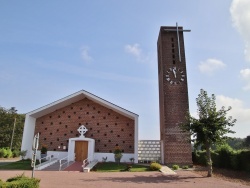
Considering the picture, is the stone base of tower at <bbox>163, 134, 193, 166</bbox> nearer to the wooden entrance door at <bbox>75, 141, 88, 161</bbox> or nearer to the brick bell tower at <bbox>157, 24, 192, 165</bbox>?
the brick bell tower at <bbox>157, 24, 192, 165</bbox>

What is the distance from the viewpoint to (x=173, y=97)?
72.9ft

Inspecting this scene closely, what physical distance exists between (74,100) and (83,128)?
3.51 meters

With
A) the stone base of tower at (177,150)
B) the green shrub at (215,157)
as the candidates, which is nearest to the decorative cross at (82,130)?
the stone base of tower at (177,150)

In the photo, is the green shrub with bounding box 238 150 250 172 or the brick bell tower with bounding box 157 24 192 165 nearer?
the green shrub with bounding box 238 150 250 172

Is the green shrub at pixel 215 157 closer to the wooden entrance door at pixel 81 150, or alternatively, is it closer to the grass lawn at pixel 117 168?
the grass lawn at pixel 117 168

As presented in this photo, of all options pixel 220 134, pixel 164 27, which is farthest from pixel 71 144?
pixel 164 27

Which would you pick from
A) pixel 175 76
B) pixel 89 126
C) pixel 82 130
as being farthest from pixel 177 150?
pixel 82 130

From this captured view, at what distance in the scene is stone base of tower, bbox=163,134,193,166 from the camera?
67.2ft

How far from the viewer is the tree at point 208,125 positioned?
14672 mm

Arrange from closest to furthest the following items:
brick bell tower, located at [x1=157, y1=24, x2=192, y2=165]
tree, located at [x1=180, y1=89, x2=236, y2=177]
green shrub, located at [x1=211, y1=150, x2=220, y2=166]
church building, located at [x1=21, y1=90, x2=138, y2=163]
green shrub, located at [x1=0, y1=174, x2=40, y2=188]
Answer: green shrub, located at [x1=0, y1=174, x2=40, y2=188], tree, located at [x1=180, y1=89, x2=236, y2=177], green shrub, located at [x1=211, y1=150, x2=220, y2=166], brick bell tower, located at [x1=157, y1=24, x2=192, y2=165], church building, located at [x1=21, y1=90, x2=138, y2=163]

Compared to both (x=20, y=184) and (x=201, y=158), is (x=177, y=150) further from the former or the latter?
(x=20, y=184)

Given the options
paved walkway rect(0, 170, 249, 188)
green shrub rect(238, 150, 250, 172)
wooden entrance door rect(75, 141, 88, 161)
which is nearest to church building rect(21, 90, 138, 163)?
wooden entrance door rect(75, 141, 88, 161)

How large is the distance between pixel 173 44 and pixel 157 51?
3657mm

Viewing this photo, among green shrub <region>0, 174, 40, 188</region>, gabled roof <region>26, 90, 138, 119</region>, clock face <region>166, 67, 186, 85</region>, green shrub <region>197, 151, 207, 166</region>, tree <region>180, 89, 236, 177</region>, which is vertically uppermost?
clock face <region>166, 67, 186, 85</region>
